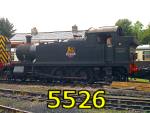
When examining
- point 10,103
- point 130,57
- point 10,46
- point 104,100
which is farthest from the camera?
point 10,46

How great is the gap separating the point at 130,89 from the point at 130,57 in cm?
301

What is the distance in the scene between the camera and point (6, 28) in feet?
257

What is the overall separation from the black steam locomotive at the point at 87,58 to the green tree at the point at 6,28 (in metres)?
53.1

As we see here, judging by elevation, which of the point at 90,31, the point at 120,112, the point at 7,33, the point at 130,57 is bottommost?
the point at 120,112

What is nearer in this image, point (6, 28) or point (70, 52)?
point (70, 52)

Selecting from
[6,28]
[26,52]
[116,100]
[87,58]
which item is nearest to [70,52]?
[87,58]

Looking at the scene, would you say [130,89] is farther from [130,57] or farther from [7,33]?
[7,33]

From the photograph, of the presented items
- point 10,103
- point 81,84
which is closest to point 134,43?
point 81,84

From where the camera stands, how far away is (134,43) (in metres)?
21.3

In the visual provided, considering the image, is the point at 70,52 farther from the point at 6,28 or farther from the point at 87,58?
the point at 6,28

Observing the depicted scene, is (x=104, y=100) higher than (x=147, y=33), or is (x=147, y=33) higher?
(x=147, y=33)

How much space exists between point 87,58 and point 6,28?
58.8 metres

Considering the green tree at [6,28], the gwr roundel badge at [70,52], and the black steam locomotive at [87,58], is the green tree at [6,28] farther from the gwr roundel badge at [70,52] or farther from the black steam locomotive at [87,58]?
the gwr roundel badge at [70,52]

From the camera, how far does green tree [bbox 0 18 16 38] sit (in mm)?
76688
